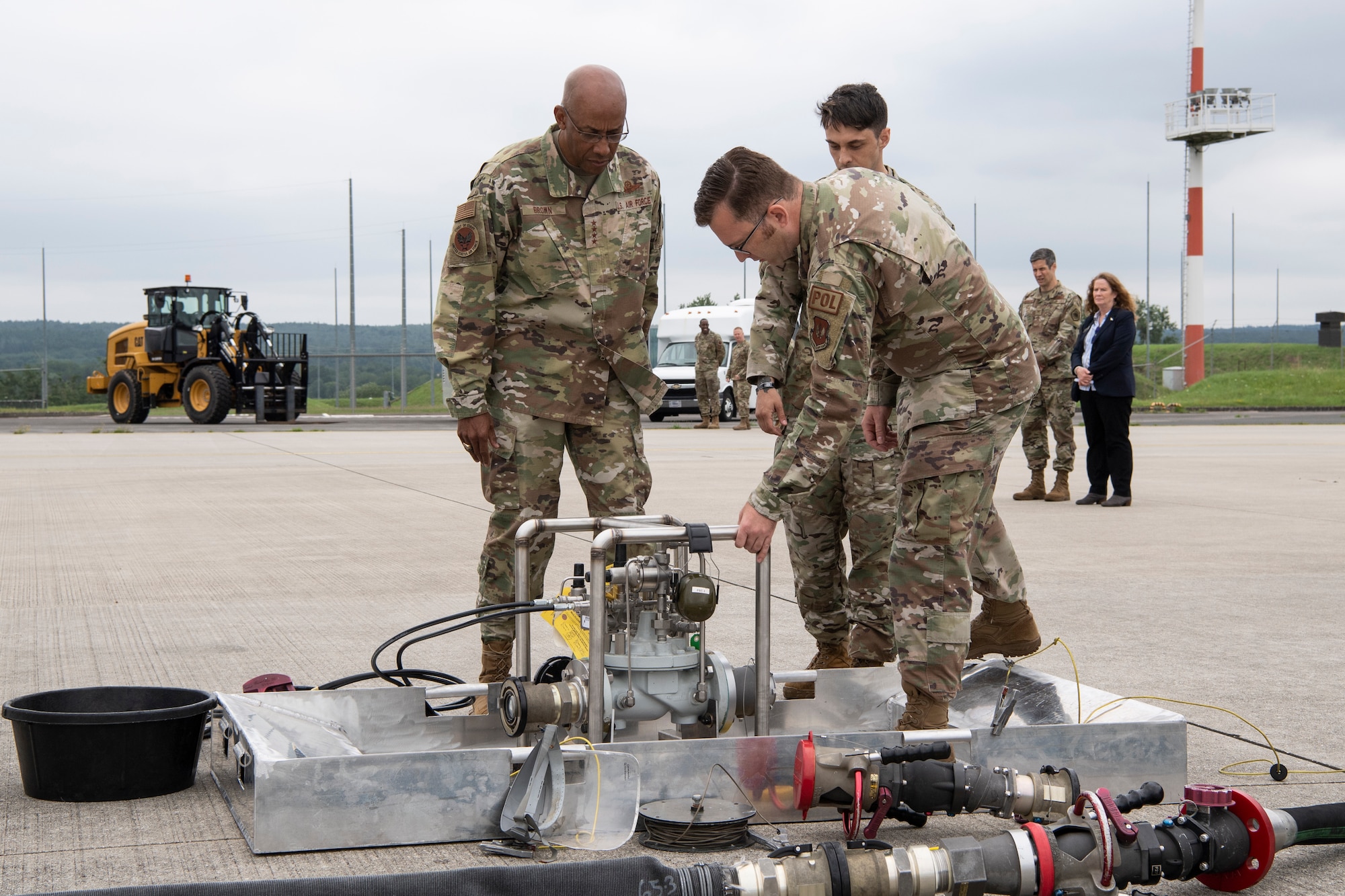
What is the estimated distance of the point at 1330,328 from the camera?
50.7m

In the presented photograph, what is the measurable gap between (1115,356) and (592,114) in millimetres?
7130

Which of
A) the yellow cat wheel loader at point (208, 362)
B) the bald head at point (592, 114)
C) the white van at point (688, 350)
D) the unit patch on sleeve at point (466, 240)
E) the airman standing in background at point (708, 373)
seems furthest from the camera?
the white van at point (688, 350)

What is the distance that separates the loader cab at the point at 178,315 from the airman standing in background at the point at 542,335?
23.7m

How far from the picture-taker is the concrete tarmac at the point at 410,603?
9.39 feet

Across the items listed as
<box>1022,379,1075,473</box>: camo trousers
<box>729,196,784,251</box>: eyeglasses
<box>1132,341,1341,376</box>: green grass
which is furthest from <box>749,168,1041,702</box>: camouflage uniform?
<box>1132,341,1341,376</box>: green grass

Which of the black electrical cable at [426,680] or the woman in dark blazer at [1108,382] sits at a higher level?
the woman in dark blazer at [1108,382]

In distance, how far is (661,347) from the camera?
2836cm

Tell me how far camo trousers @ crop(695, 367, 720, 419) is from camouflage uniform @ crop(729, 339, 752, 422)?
1.15ft

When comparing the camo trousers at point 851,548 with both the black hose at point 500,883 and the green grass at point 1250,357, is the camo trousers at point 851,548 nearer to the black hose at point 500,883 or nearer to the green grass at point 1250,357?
the black hose at point 500,883

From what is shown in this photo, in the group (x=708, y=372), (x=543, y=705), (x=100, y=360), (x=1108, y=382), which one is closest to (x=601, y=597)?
(x=543, y=705)

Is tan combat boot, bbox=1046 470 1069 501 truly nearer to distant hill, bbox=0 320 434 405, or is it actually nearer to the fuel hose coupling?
the fuel hose coupling

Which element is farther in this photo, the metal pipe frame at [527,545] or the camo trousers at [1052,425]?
the camo trousers at [1052,425]

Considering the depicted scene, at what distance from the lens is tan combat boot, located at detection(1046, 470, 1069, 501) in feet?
34.8

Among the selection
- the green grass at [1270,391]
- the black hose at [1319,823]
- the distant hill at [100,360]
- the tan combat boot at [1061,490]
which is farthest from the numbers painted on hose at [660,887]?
the green grass at [1270,391]
